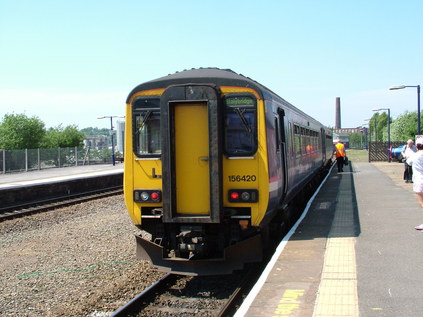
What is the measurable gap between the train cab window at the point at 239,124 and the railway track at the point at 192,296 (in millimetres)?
1951

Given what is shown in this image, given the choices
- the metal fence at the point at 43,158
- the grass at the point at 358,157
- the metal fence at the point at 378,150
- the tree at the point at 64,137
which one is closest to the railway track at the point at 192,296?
the metal fence at the point at 43,158

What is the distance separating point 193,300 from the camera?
22.8 ft

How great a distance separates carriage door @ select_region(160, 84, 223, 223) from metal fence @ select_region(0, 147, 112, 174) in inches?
1274

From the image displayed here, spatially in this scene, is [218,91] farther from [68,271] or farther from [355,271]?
[68,271]

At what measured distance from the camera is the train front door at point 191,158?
285 inches

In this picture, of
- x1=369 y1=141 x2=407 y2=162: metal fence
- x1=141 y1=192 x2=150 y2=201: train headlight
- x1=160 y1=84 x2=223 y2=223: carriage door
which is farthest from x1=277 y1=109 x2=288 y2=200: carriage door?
x1=369 y1=141 x2=407 y2=162: metal fence

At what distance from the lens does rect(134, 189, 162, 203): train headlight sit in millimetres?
7473

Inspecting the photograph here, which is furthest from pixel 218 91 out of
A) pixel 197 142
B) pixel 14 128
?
pixel 14 128

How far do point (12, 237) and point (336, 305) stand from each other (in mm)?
8974

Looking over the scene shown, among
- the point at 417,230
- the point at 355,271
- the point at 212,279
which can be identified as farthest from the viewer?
the point at 417,230

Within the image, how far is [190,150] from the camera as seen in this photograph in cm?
729

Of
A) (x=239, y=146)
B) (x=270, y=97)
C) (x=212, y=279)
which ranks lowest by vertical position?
(x=212, y=279)

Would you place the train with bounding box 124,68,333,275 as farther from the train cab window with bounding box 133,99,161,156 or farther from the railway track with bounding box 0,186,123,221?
the railway track with bounding box 0,186,123,221

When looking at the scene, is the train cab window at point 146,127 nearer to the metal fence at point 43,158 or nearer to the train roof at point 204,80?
the train roof at point 204,80
